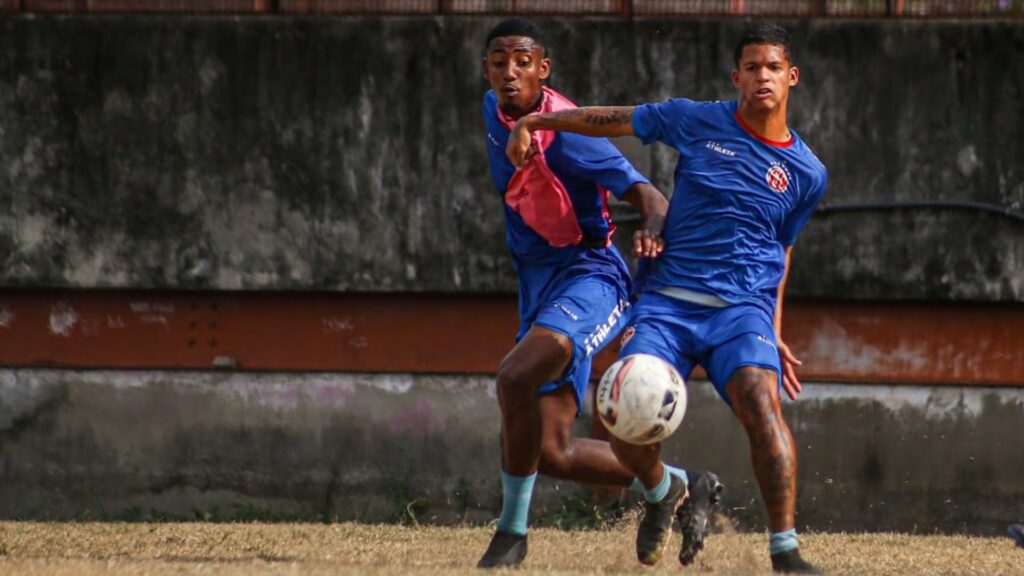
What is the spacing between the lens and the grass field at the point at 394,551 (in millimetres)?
7480

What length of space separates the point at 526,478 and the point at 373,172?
3.72 meters

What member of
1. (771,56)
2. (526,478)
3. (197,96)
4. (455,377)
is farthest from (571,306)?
(197,96)

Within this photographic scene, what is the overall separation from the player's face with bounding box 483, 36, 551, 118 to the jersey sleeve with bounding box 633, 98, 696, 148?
0.61 meters

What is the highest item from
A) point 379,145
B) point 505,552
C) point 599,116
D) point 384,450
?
point 599,116


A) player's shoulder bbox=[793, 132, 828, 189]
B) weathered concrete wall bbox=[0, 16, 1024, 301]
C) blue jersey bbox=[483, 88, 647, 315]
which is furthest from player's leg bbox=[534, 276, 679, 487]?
weathered concrete wall bbox=[0, 16, 1024, 301]

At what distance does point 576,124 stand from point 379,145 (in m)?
3.62

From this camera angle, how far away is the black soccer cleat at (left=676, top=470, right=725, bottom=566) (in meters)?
8.31

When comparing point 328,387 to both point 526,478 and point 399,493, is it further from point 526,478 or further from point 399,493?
point 526,478

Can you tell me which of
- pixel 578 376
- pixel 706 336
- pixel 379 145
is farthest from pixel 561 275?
pixel 379 145

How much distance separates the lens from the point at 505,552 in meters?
7.97

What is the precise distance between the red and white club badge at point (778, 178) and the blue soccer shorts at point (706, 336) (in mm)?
493

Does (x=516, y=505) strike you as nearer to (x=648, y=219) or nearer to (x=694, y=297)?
(x=694, y=297)

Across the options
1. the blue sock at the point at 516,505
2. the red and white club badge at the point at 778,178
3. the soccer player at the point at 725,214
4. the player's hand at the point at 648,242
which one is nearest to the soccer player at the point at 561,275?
the blue sock at the point at 516,505

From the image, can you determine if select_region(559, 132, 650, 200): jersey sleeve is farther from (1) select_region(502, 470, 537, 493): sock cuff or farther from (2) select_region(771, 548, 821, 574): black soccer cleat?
(2) select_region(771, 548, 821, 574): black soccer cleat
